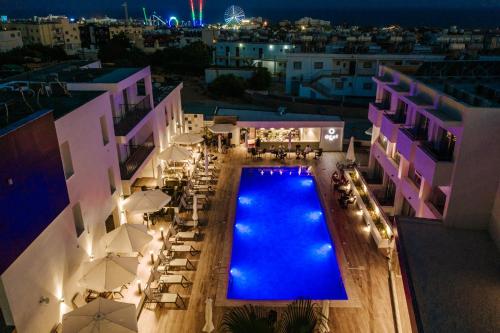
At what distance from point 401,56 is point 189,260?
42.5 m

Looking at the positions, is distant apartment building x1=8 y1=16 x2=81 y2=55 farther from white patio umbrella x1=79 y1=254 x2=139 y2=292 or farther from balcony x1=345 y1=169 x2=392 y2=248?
white patio umbrella x1=79 y1=254 x2=139 y2=292

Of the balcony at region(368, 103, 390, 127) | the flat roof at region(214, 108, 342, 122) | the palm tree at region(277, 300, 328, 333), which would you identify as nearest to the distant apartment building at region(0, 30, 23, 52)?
the flat roof at region(214, 108, 342, 122)

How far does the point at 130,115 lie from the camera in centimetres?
1984

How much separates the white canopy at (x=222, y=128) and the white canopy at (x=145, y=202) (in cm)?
1015

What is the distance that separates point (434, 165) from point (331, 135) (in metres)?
14.0

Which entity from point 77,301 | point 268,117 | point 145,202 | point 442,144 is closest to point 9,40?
point 268,117

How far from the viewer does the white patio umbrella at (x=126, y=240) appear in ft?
46.0

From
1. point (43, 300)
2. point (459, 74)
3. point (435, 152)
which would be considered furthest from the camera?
point (459, 74)

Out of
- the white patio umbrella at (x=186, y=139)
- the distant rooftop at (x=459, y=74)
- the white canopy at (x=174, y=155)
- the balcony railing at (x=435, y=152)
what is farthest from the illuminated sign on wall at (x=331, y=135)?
the balcony railing at (x=435, y=152)

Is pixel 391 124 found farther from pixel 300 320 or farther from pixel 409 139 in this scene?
pixel 300 320

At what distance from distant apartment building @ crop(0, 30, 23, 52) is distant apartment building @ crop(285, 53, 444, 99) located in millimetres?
58796

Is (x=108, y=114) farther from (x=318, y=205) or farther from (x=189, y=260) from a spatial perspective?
(x=318, y=205)

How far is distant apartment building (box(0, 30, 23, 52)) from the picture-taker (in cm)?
7406

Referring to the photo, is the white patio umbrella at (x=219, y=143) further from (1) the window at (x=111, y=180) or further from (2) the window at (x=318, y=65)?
(2) the window at (x=318, y=65)
